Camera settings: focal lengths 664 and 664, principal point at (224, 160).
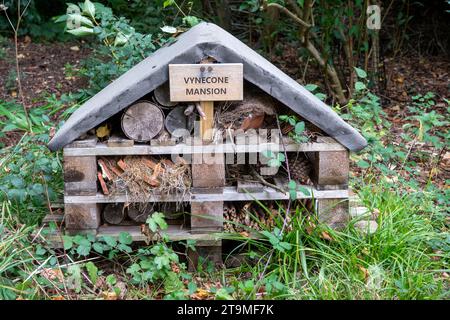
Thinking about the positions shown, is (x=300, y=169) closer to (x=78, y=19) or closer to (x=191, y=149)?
(x=191, y=149)

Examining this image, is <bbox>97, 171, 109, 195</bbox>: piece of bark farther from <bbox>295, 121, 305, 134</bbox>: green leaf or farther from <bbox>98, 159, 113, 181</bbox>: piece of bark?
<bbox>295, 121, 305, 134</bbox>: green leaf

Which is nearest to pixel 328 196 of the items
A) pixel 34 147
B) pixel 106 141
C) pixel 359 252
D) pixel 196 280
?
pixel 359 252

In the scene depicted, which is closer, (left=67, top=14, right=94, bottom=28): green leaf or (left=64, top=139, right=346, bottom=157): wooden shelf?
(left=64, top=139, right=346, bottom=157): wooden shelf

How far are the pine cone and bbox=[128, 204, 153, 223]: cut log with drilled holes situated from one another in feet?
2.99

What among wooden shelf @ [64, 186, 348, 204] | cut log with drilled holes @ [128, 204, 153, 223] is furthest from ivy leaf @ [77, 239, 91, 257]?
cut log with drilled holes @ [128, 204, 153, 223]

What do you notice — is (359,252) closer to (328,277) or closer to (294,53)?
(328,277)

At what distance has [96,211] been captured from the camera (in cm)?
398

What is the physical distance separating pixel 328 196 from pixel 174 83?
3.75 feet

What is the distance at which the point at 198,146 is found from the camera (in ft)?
12.7

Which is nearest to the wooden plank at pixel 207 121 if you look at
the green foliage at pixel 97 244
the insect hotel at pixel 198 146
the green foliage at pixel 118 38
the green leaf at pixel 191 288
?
the insect hotel at pixel 198 146

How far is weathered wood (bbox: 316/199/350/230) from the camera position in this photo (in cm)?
402

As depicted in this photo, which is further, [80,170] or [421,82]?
[421,82]

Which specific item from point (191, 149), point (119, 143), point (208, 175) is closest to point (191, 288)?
point (208, 175)

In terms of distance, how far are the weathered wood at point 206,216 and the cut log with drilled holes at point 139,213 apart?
0.29 meters
